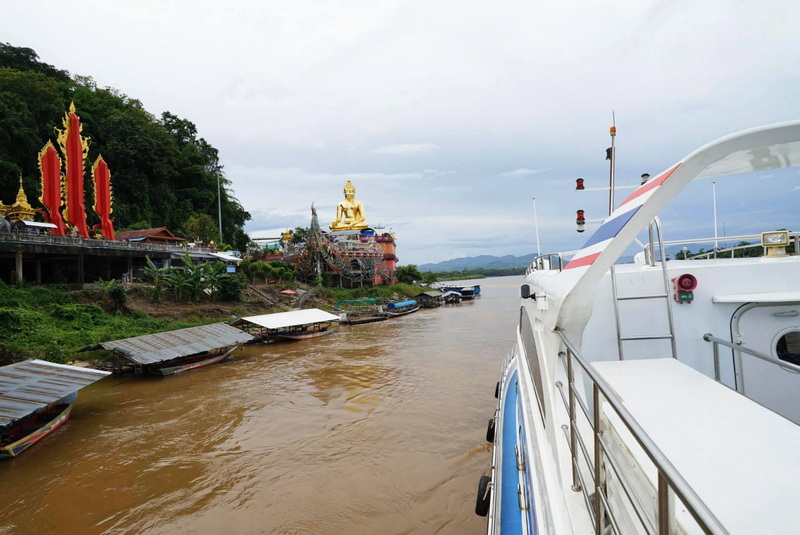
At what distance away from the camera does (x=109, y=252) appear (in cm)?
2184

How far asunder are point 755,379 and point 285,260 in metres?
35.8

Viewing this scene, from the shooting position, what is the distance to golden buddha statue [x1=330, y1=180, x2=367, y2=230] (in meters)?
41.9

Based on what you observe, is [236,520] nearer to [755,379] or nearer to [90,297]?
[755,379]

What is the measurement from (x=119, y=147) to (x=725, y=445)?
44.3 metres

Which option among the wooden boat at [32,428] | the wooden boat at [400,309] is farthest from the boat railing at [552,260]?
the wooden boat at [400,309]

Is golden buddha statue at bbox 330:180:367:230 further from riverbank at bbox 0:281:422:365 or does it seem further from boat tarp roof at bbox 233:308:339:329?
boat tarp roof at bbox 233:308:339:329

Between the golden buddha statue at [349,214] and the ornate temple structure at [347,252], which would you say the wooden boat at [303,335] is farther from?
the golden buddha statue at [349,214]

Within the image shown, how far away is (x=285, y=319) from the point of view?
65.3 ft

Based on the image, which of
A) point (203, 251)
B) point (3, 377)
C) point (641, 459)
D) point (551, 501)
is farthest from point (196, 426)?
point (203, 251)

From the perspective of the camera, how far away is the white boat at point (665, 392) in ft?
4.81

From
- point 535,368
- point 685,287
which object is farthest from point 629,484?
point 685,287

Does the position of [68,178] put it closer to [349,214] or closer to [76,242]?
[76,242]

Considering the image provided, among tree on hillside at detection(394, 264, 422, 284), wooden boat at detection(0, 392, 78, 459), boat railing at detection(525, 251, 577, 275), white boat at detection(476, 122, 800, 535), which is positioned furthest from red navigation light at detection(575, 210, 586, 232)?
tree on hillside at detection(394, 264, 422, 284)

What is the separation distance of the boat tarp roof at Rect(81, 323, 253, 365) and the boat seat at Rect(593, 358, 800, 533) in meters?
13.9
